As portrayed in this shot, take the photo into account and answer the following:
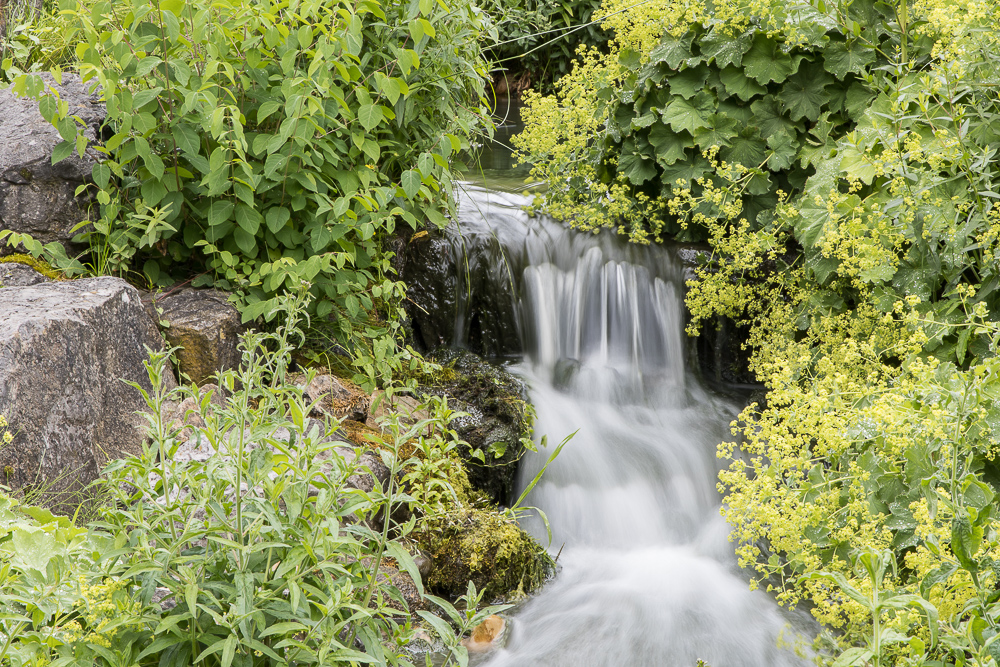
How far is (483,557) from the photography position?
10.5 feet

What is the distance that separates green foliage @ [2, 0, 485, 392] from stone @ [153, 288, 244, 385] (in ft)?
0.39

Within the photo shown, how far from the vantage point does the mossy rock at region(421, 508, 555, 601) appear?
3184 millimetres

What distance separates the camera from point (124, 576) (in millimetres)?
1611

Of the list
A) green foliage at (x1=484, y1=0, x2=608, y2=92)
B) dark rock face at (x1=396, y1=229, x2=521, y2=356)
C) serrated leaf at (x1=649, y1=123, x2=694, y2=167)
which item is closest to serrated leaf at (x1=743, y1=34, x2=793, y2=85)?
serrated leaf at (x1=649, y1=123, x2=694, y2=167)

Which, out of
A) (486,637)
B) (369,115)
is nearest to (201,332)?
(369,115)

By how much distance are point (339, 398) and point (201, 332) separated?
0.70m

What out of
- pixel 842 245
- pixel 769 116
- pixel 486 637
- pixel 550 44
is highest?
pixel 550 44

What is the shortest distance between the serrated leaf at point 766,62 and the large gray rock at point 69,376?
11.4 feet

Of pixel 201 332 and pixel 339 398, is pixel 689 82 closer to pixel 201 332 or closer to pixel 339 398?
pixel 339 398

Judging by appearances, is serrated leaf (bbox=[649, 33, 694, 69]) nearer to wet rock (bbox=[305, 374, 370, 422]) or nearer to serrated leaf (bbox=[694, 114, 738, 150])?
serrated leaf (bbox=[694, 114, 738, 150])

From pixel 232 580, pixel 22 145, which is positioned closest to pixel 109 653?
pixel 232 580

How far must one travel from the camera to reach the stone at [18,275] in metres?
3.15

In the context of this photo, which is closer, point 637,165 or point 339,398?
point 339,398

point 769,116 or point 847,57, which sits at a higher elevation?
point 847,57
